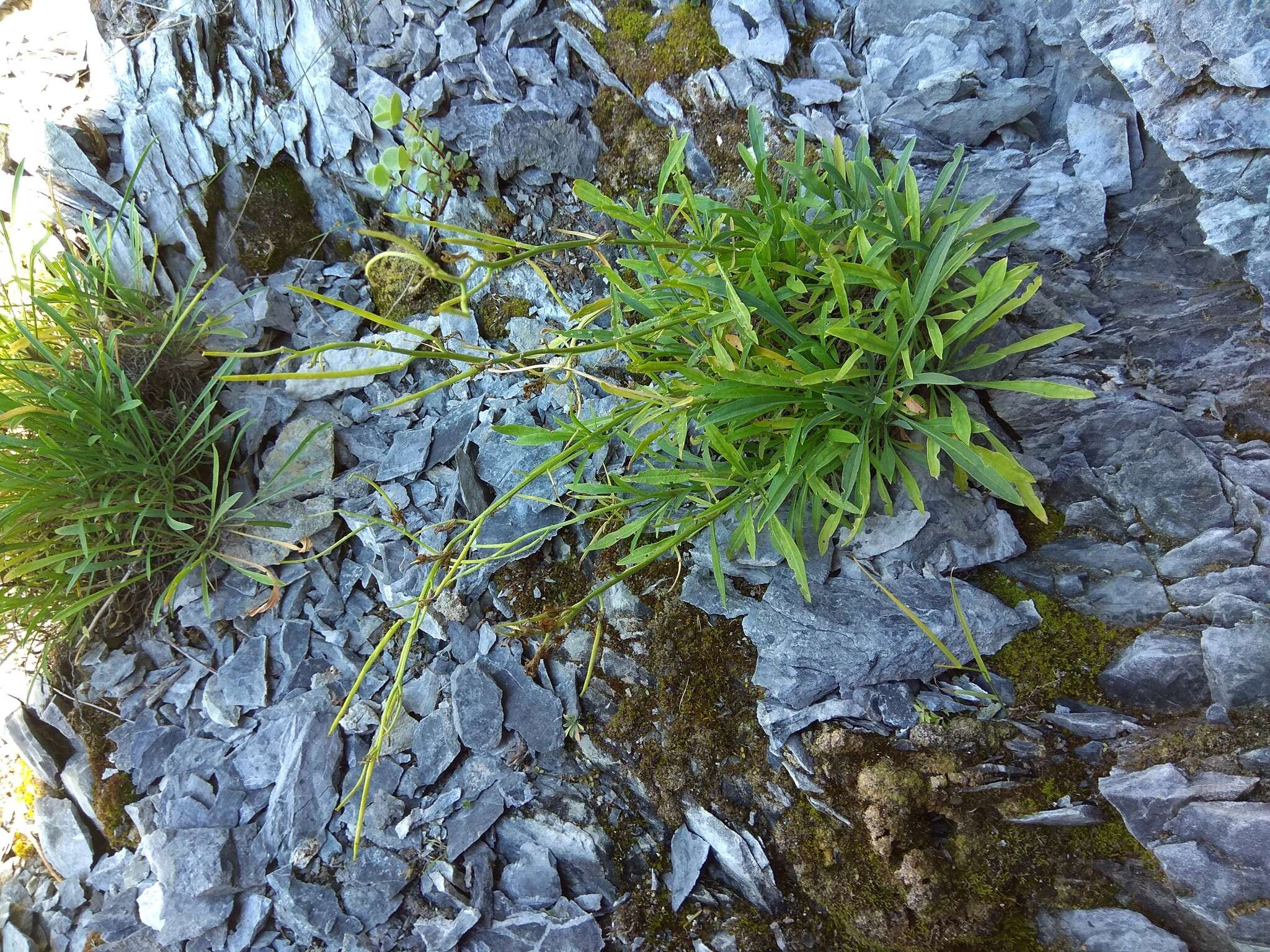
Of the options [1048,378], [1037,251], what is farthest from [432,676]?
[1037,251]

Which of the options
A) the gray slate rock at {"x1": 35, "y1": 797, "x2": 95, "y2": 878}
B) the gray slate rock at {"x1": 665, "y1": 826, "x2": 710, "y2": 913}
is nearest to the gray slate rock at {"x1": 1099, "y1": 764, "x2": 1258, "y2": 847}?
the gray slate rock at {"x1": 665, "y1": 826, "x2": 710, "y2": 913}

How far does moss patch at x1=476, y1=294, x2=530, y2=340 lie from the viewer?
95.0 inches

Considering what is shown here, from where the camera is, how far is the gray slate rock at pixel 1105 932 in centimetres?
137

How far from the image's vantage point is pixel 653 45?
2396mm

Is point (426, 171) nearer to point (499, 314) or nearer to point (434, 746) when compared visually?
point (499, 314)

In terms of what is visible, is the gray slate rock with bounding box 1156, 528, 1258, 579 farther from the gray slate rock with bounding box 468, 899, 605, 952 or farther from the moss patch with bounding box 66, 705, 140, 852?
the moss patch with bounding box 66, 705, 140, 852

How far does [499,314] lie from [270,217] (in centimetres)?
96

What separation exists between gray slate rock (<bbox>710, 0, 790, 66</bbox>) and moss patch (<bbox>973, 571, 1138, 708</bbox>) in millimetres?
1787

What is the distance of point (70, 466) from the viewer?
2.07 m

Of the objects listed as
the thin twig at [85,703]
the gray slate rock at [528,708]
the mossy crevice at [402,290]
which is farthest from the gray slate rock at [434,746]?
the mossy crevice at [402,290]

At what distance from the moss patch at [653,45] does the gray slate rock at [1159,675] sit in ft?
6.78

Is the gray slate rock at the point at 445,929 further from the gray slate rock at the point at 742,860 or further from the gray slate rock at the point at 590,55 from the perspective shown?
the gray slate rock at the point at 590,55

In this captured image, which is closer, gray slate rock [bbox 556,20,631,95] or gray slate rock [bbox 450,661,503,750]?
gray slate rock [bbox 450,661,503,750]

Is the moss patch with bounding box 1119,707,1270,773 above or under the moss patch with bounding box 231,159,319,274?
under
